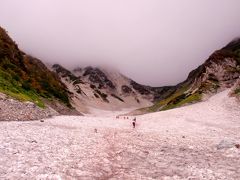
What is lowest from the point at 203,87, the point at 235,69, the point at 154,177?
the point at 154,177

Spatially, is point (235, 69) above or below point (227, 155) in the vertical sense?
above

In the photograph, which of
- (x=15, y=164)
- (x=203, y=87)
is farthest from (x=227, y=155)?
(x=203, y=87)

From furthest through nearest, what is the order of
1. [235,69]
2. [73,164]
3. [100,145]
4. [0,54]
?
[235,69], [0,54], [100,145], [73,164]

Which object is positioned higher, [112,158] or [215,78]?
[215,78]

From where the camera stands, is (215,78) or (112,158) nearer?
(112,158)

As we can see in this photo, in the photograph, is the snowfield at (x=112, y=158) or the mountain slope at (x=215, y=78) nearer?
the snowfield at (x=112, y=158)

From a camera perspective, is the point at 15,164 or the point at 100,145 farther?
the point at 100,145

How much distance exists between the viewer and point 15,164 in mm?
18859

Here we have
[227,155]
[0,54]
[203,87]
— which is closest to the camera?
[227,155]

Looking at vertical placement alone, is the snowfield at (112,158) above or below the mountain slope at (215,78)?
below

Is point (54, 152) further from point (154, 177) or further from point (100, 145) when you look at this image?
point (154, 177)

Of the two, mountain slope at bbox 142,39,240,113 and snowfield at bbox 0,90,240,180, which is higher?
mountain slope at bbox 142,39,240,113

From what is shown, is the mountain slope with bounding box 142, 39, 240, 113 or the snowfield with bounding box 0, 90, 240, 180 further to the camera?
the mountain slope with bounding box 142, 39, 240, 113

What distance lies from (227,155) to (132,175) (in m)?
8.99
